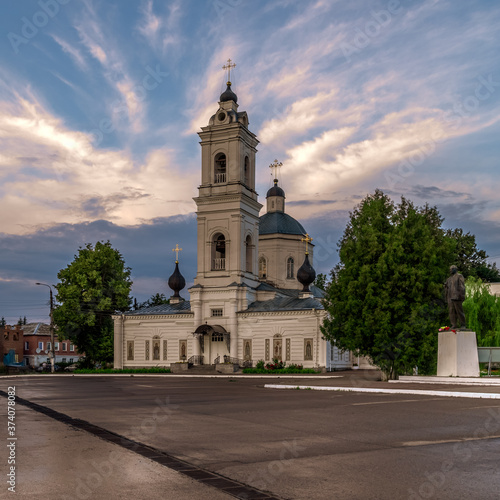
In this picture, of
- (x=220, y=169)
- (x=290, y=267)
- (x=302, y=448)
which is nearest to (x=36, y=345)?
(x=290, y=267)

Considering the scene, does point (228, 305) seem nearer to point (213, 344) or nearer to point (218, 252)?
point (213, 344)

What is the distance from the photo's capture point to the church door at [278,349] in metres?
48.8

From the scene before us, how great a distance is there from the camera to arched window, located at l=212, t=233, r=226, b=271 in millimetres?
53159

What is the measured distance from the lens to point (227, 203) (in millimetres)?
52750

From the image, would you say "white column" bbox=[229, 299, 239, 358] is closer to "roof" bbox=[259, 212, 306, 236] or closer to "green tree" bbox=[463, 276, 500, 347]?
"roof" bbox=[259, 212, 306, 236]

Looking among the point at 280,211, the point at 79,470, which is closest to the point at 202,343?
the point at 280,211

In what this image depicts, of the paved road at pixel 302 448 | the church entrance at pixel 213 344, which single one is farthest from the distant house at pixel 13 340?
the paved road at pixel 302 448

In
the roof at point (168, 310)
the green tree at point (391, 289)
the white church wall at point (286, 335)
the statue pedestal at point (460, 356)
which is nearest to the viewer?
the statue pedestal at point (460, 356)

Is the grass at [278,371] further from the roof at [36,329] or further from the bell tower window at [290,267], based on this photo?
the roof at [36,329]

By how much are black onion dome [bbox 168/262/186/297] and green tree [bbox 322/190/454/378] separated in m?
30.7

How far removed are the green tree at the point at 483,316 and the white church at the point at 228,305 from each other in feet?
43.5

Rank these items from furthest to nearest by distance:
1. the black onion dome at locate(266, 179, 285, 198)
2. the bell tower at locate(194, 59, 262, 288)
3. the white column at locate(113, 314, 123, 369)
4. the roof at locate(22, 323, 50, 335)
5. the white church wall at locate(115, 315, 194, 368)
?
1. the roof at locate(22, 323, 50, 335)
2. the black onion dome at locate(266, 179, 285, 198)
3. the white column at locate(113, 314, 123, 369)
4. the white church wall at locate(115, 315, 194, 368)
5. the bell tower at locate(194, 59, 262, 288)

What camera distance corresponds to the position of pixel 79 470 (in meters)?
6.56

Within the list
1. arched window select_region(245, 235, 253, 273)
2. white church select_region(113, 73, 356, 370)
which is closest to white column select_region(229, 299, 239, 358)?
white church select_region(113, 73, 356, 370)
